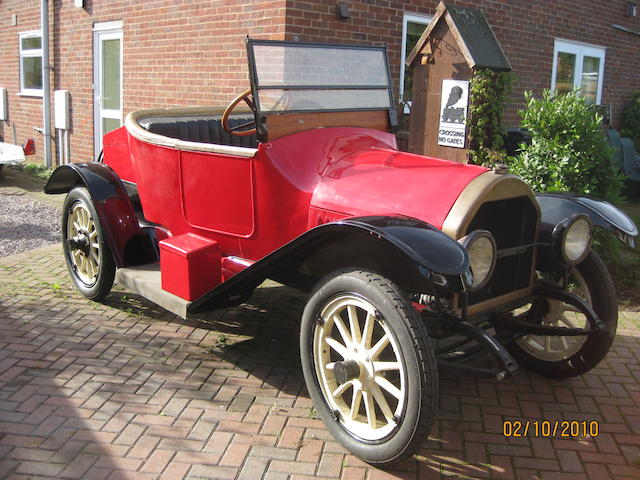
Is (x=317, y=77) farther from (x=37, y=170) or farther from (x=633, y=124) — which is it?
(x=633, y=124)

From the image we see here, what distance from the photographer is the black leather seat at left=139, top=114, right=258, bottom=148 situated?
4488 millimetres

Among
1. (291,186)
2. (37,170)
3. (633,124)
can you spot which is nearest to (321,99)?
(291,186)

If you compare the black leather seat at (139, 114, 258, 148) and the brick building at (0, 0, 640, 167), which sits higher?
the brick building at (0, 0, 640, 167)

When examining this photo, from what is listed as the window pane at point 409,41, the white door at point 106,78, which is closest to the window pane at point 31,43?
the white door at point 106,78

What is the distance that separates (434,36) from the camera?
560 cm

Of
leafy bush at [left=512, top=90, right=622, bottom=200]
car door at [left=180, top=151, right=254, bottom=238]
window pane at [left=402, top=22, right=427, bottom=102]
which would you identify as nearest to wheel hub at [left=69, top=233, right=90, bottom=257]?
car door at [left=180, top=151, right=254, bottom=238]

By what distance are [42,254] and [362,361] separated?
13.7ft

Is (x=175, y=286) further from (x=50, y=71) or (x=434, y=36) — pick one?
(x=50, y=71)

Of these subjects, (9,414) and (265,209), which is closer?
(9,414)

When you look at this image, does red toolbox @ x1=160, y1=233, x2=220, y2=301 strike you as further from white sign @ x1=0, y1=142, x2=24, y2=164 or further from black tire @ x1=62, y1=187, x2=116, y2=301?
white sign @ x1=0, y1=142, x2=24, y2=164

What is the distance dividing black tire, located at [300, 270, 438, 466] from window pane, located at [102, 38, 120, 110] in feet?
24.8

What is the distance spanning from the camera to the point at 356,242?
3033 millimetres

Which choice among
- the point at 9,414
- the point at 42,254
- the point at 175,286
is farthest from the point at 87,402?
the point at 42,254
